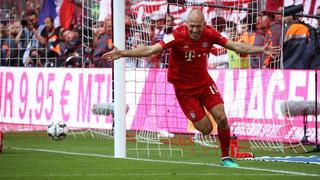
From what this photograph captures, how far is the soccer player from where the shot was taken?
1498cm

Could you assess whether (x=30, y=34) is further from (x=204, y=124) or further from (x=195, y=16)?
(x=195, y=16)

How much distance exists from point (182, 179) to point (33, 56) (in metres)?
14.7

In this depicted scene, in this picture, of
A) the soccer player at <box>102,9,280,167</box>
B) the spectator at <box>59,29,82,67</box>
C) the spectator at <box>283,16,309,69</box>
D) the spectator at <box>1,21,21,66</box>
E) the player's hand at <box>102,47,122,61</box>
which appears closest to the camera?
the player's hand at <box>102,47,122,61</box>

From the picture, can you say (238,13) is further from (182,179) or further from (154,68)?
(182,179)

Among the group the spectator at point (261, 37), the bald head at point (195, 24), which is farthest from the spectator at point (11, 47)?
the bald head at point (195, 24)

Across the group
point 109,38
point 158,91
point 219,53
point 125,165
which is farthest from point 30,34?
point 125,165

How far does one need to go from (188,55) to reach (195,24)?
1.92 ft

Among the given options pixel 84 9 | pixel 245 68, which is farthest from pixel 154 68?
pixel 84 9

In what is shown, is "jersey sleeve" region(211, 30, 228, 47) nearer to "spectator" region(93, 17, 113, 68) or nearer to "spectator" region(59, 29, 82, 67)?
"spectator" region(93, 17, 113, 68)

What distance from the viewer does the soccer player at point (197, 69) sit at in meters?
15.0

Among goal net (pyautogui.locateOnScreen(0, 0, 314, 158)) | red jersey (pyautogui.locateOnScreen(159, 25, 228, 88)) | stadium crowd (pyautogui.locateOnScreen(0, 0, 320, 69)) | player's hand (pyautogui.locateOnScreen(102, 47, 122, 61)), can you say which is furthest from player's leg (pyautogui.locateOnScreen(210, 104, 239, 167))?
stadium crowd (pyautogui.locateOnScreen(0, 0, 320, 69))

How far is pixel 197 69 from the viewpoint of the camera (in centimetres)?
1540

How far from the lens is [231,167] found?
48.5ft

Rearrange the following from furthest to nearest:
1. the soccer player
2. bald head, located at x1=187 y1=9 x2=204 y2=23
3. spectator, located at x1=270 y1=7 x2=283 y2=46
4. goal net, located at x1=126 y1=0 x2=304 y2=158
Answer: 1. spectator, located at x1=270 y1=7 x2=283 y2=46
2. goal net, located at x1=126 y1=0 x2=304 y2=158
3. the soccer player
4. bald head, located at x1=187 y1=9 x2=204 y2=23
